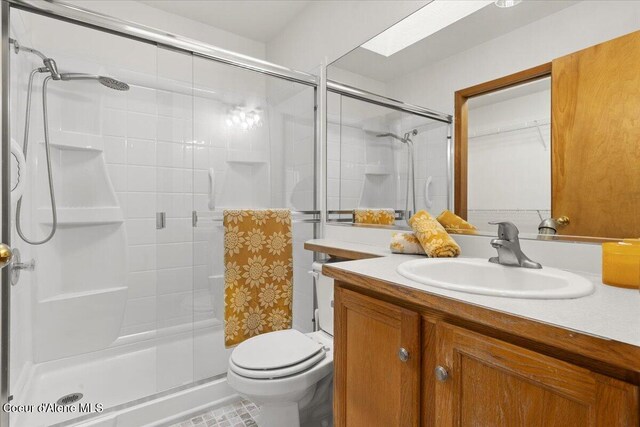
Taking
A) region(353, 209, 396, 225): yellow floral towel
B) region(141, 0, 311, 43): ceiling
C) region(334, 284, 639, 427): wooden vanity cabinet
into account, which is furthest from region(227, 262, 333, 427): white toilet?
region(141, 0, 311, 43): ceiling

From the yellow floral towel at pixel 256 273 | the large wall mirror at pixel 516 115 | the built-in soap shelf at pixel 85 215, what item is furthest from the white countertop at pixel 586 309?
the built-in soap shelf at pixel 85 215

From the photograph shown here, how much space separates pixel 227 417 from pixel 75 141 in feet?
6.05

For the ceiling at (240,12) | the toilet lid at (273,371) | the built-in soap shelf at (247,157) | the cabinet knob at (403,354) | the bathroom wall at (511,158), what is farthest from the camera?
the ceiling at (240,12)

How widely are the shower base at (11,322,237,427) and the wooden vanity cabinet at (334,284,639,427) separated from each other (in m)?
1.00

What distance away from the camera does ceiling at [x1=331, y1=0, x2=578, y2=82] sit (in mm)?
1078

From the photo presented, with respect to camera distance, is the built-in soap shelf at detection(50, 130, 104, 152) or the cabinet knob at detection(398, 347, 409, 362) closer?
the cabinet knob at detection(398, 347, 409, 362)

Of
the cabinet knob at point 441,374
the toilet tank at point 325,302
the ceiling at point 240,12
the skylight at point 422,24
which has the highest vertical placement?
the ceiling at point 240,12

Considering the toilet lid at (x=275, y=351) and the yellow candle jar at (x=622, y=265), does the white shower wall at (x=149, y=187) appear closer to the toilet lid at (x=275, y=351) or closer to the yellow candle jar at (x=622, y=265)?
the toilet lid at (x=275, y=351)

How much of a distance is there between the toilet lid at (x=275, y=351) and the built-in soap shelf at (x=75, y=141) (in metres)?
1.61

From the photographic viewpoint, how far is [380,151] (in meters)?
1.68

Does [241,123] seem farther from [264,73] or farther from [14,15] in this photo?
[14,15]

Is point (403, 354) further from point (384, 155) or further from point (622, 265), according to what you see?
point (384, 155)

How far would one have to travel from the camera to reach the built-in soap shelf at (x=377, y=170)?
166 cm

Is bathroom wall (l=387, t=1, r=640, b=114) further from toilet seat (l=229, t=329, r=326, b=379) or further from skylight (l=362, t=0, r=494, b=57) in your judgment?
toilet seat (l=229, t=329, r=326, b=379)
